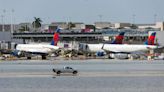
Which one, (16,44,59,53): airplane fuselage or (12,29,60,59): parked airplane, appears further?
(16,44,59,53): airplane fuselage

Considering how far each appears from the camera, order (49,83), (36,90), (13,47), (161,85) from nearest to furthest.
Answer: (36,90) → (161,85) → (49,83) → (13,47)

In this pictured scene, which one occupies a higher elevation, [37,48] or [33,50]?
[37,48]

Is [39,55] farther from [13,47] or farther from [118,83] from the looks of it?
[118,83]

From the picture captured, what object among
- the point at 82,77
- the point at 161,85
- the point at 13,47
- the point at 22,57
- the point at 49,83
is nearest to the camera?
the point at 161,85

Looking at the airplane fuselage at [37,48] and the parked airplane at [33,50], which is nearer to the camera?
the parked airplane at [33,50]

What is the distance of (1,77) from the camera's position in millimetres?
88250

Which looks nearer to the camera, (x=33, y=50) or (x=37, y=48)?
(x=33, y=50)

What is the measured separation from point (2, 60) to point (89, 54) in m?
44.1

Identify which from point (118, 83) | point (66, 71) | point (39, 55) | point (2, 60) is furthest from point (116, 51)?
point (118, 83)

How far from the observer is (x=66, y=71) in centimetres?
9275

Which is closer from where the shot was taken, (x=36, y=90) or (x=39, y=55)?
(x=36, y=90)

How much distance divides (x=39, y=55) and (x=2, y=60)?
20552mm

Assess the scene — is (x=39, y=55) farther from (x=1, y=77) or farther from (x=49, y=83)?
(x=49, y=83)

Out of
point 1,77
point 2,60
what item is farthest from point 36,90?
point 2,60
